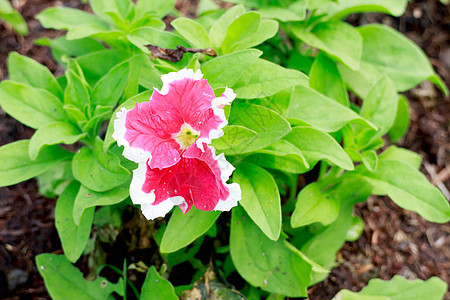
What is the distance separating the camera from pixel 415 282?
258 cm

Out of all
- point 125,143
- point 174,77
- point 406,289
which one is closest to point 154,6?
point 174,77

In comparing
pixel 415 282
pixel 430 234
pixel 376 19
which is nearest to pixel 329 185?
pixel 415 282

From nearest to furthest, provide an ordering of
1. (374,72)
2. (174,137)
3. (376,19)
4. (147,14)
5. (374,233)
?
(174,137), (147,14), (374,72), (374,233), (376,19)

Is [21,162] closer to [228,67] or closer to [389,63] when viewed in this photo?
[228,67]

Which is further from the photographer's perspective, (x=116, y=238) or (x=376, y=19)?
(x=376, y=19)

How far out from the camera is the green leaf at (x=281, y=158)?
81.4 inches

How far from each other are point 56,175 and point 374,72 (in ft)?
6.67

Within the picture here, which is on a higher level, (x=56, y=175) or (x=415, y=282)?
(x=56, y=175)

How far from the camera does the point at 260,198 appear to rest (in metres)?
2.11

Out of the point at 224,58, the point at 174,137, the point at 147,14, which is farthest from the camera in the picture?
the point at 147,14

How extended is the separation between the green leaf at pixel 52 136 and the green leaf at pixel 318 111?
1055mm

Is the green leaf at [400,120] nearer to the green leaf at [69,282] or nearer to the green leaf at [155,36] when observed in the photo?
the green leaf at [155,36]

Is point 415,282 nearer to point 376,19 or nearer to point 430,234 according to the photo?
point 430,234

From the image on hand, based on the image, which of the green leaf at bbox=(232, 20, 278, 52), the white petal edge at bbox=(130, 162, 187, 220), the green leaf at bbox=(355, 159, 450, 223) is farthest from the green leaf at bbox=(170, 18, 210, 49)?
the green leaf at bbox=(355, 159, 450, 223)
